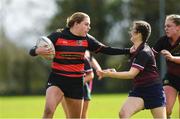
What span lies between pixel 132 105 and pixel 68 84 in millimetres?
1291

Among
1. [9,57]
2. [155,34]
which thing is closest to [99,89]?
[9,57]

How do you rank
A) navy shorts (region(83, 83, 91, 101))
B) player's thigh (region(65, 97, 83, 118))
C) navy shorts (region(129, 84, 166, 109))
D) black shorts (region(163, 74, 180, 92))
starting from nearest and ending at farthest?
navy shorts (region(129, 84, 166, 109)) < player's thigh (region(65, 97, 83, 118)) < black shorts (region(163, 74, 180, 92)) < navy shorts (region(83, 83, 91, 101))

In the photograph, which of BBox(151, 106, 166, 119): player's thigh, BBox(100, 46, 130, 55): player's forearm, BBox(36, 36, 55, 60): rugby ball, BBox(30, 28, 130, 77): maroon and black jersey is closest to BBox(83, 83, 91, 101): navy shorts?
BBox(100, 46, 130, 55): player's forearm

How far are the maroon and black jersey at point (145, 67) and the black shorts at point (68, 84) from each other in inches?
45.6

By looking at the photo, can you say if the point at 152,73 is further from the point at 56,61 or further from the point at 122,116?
the point at 56,61

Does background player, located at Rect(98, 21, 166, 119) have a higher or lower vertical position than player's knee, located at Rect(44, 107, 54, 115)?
higher

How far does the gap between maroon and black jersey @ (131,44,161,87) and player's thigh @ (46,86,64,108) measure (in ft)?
4.11

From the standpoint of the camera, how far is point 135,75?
336 inches

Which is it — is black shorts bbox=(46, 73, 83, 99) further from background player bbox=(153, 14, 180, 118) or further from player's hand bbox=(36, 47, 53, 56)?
background player bbox=(153, 14, 180, 118)

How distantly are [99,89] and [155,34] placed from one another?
12.2 m

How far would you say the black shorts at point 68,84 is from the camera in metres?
9.30

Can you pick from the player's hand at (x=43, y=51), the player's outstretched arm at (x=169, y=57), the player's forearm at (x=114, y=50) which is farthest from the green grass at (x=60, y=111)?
the player's hand at (x=43, y=51)

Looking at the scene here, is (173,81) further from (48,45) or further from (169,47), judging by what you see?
(48,45)

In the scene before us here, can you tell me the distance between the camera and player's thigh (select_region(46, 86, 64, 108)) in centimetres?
903
